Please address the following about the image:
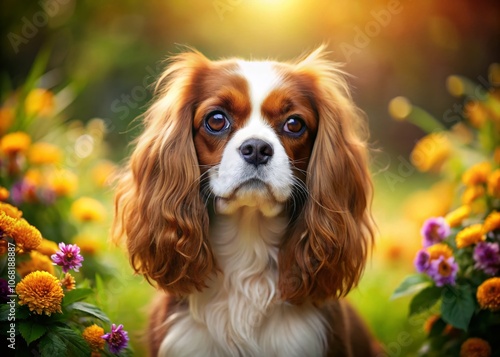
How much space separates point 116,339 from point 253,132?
898 mm

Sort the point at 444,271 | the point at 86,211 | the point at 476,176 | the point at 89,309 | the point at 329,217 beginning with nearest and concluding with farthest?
the point at 89,309
the point at 329,217
the point at 444,271
the point at 476,176
the point at 86,211

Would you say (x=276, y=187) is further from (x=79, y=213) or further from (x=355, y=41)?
(x=355, y=41)

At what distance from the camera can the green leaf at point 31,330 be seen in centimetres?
217

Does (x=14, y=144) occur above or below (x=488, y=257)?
below

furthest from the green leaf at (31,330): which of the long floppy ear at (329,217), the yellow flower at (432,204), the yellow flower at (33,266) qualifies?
the yellow flower at (432,204)

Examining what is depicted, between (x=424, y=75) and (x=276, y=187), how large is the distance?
11.6ft

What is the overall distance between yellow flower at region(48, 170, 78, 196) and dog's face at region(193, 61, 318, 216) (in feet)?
4.83

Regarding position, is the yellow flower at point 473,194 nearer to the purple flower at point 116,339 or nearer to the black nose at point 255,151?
the black nose at point 255,151

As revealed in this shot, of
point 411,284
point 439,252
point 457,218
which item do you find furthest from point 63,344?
point 457,218

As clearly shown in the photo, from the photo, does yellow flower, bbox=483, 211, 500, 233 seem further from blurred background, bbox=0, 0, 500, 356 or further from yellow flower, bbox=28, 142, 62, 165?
yellow flower, bbox=28, 142, 62, 165

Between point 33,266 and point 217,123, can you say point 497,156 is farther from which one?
point 33,266

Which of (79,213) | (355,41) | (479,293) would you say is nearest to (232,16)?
(355,41)

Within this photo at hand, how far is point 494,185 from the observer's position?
311 centimetres

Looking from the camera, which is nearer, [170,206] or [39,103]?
[170,206]
